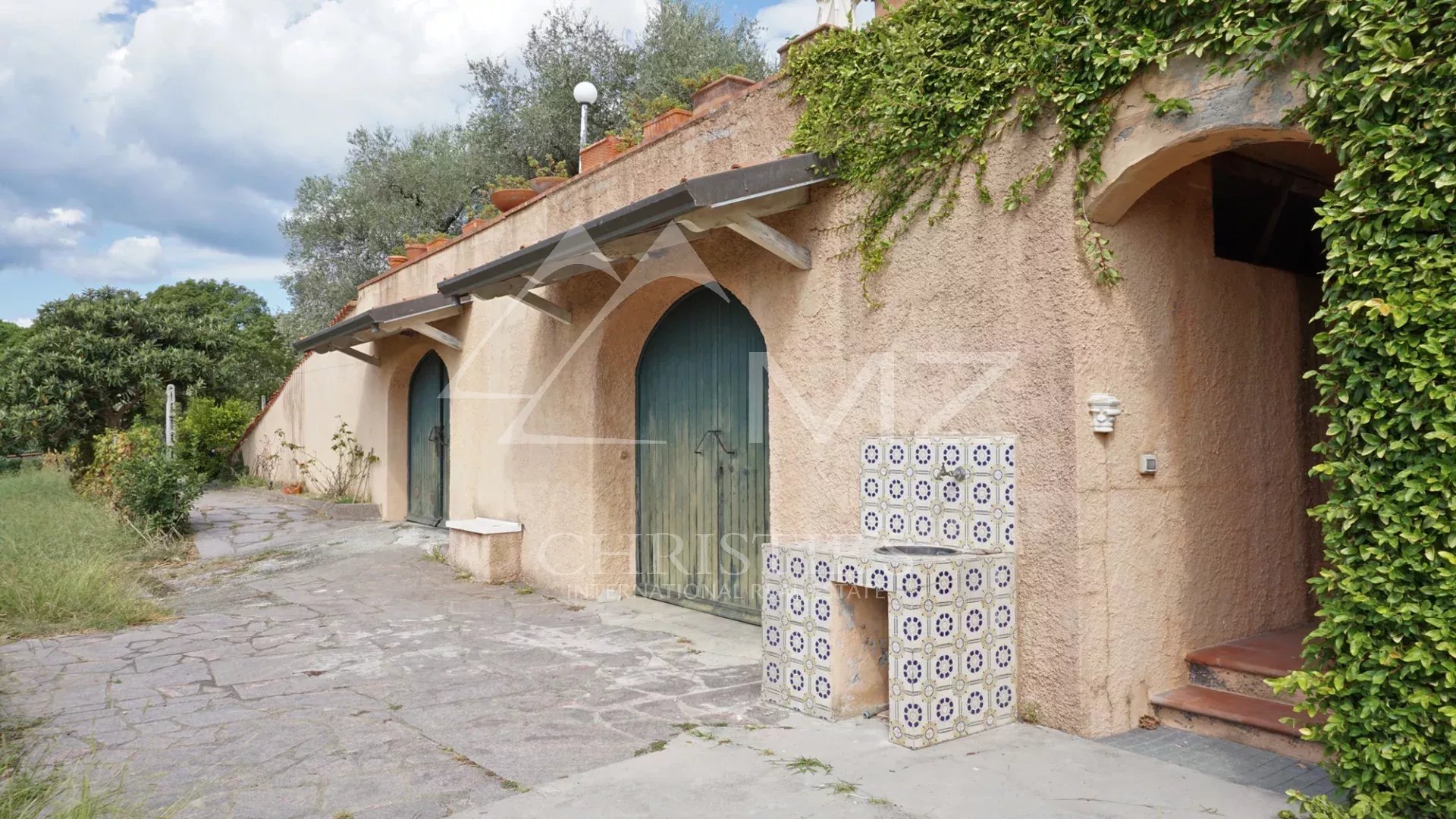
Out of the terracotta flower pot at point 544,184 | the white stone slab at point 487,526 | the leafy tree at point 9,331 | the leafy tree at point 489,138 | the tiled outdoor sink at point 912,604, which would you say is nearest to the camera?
the tiled outdoor sink at point 912,604

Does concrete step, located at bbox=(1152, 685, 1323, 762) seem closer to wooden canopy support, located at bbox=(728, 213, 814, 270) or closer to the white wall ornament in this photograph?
the white wall ornament

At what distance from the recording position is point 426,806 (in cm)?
335

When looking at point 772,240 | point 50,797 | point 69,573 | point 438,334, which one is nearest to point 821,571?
point 772,240

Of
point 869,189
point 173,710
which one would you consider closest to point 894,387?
point 869,189

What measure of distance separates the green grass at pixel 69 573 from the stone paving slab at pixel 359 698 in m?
0.33

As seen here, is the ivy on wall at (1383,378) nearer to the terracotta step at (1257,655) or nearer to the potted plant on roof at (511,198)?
the terracotta step at (1257,655)

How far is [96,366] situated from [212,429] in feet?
14.5

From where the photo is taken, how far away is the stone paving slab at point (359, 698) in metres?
3.62

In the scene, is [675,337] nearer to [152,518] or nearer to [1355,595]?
[1355,595]

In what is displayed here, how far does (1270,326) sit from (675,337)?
4.11 metres

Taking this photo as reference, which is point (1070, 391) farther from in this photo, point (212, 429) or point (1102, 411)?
point (212, 429)

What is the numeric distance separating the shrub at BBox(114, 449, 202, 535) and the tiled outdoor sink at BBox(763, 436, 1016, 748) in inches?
349

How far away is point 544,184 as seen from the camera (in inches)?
346

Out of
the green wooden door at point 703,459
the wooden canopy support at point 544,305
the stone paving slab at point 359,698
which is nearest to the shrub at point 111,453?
the stone paving slab at point 359,698
